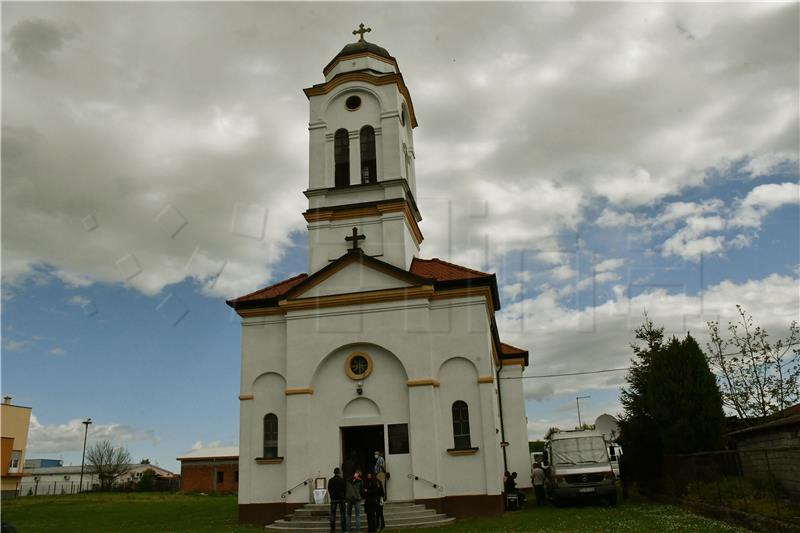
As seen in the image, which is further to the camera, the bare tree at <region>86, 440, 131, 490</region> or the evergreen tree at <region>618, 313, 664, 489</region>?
the bare tree at <region>86, 440, 131, 490</region>

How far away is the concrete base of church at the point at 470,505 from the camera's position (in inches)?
737

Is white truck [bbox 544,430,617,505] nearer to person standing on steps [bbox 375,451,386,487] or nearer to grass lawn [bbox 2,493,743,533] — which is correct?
grass lawn [bbox 2,493,743,533]

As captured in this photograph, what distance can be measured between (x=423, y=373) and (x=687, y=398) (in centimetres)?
835

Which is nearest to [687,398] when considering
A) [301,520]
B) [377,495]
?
[377,495]

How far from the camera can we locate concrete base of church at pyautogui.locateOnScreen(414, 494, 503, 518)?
18.7 metres

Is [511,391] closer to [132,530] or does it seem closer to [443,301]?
[443,301]

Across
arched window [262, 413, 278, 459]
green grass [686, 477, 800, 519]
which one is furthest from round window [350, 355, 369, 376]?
green grass [686, 477, 800, 519]

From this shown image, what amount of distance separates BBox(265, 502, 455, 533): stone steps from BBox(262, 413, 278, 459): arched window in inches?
95.3

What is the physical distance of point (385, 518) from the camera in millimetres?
17688

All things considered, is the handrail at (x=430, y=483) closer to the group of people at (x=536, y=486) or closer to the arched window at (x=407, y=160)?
the group of people at (x=536, y=486)

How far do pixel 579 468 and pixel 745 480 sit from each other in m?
6.33

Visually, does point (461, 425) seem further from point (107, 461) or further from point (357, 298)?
point (107, 461)

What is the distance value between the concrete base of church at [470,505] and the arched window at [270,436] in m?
5.29

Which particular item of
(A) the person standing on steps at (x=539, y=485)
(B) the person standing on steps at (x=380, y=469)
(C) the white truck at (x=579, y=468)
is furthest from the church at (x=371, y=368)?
(A) the person standing on steps at (x=539, y=485)
